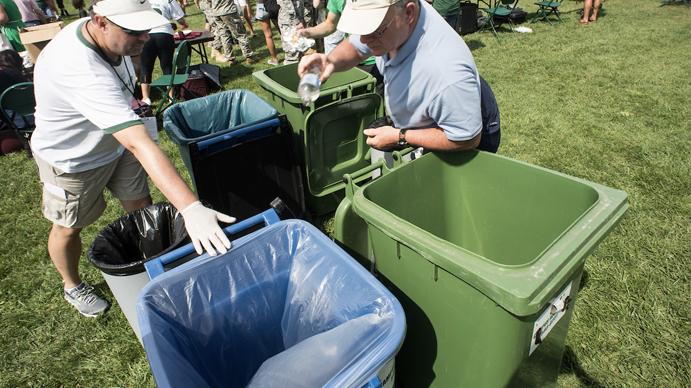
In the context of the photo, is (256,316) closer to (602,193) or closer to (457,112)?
(457,112)

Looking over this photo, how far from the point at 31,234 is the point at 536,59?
6807 mm

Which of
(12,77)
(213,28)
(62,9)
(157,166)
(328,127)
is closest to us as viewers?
(157,166)

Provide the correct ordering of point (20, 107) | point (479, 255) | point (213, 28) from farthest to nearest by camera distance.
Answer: point (213, 28) → point (20, 107) → point (479, 255)

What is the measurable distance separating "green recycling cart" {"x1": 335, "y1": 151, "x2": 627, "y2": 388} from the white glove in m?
0.47

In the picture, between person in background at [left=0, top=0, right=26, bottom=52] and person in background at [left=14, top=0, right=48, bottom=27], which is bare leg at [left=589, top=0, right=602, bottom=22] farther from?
person in background at [left=14, top=0, right=48, bottom=27]

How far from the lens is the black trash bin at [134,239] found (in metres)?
1.73

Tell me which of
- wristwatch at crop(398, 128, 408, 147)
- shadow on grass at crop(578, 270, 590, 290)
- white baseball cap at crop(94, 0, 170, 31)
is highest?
white baseball cap at crop(94, 0, 170, 31)

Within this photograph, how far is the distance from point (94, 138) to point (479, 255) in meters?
1.76

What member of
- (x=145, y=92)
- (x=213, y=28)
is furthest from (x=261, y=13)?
(x=145, y=92)

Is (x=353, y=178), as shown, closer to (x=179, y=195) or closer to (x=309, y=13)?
(x=179, y=195)

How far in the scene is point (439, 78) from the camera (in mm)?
1532

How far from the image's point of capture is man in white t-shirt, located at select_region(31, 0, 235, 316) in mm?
1458

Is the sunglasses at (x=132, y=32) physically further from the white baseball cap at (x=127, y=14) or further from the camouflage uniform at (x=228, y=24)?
the camouflage uniform at (x=228, y=24)

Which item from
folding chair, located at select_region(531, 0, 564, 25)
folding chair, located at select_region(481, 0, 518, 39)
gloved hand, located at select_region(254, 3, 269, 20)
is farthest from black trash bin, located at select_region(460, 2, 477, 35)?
gloved hand, located at select_region(254, 3, 269, 20)
